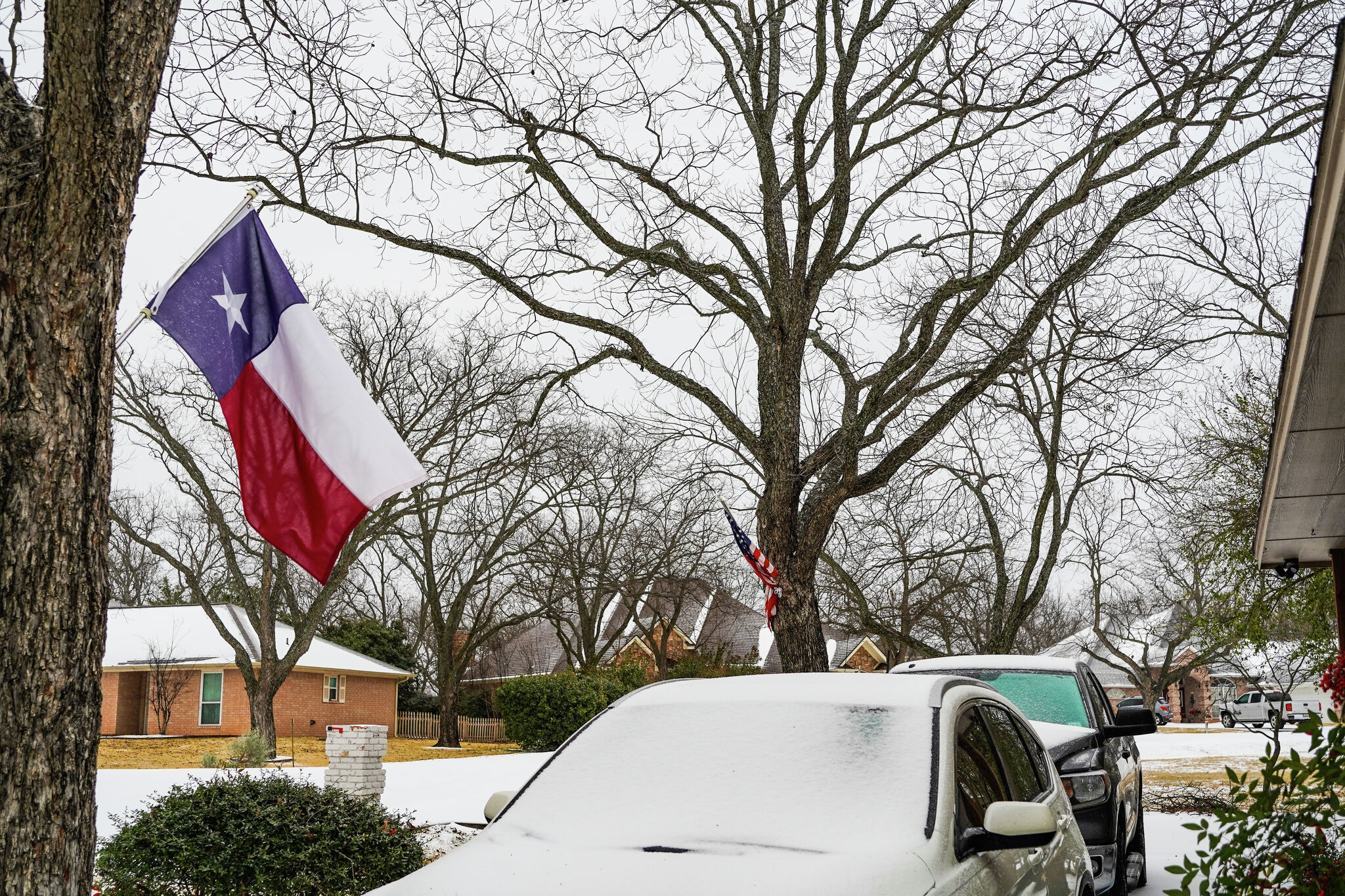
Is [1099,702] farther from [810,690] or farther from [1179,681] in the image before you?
[1179,681]

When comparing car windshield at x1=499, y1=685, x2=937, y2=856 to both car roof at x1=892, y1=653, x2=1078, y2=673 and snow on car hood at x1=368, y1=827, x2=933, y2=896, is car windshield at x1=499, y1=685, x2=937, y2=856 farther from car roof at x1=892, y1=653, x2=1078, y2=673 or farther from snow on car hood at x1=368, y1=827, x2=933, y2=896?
car roof at x1=892, y1=653, x2=1078, y2=673

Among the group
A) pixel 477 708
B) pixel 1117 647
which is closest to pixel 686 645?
pixel 477 708

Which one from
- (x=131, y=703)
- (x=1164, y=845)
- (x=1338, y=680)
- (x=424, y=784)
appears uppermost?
(x=1338, y=680)

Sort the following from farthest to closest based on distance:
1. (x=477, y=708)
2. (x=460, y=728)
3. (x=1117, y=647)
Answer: (x=1117, y=647)
(x=477, y=708)
(x=460, y=728)

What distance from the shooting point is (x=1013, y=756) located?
201 inches

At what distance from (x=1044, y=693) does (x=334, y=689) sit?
37066mm

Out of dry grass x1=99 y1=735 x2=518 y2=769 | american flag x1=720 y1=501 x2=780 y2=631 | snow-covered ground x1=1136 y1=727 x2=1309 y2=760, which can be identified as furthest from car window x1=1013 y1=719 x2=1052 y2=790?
dry grass x1=99 y1=735 x2=518 y2=769

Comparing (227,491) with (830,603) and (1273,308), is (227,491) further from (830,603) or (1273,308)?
(1273,308)

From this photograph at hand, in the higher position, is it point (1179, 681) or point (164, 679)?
point (164, 679)

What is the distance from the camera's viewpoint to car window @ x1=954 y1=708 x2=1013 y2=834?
13.5 feet

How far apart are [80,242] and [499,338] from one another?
10.9 metres

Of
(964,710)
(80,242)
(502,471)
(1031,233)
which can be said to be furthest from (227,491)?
(964,710)

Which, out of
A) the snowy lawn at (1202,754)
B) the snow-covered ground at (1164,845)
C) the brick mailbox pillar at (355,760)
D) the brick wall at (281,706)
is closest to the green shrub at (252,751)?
the brick mailbox pillar at (355,760)

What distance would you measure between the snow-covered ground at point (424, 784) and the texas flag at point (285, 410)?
7084 millimetres
